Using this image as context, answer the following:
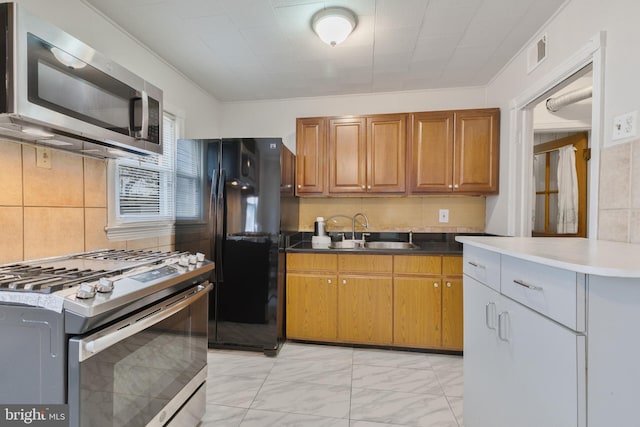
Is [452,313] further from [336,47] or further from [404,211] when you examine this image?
[336,47]

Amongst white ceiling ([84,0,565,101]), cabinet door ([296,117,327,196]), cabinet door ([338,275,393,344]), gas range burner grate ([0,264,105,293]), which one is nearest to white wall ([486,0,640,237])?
white ceiling ([84,0,565,101])

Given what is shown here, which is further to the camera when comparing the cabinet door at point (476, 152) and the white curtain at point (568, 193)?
the white curtain at point (568, 193)

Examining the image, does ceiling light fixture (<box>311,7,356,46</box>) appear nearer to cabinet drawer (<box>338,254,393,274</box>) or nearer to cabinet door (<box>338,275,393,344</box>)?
cabinet drawer (<box>338,254,393,274</box>)

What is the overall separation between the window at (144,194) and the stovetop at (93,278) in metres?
0.36

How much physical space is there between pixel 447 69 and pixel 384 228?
1.58 meters

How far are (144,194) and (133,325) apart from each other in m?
1.47

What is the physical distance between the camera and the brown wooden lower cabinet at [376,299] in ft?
7.85

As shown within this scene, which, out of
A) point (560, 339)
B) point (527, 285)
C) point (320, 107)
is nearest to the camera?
point (560, 339)

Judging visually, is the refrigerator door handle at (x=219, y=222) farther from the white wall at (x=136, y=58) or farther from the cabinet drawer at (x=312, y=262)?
the white wall at (x=136, y=58)

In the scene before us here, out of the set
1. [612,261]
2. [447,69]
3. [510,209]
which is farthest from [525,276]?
[447,69]

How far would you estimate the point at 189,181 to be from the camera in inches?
98.2

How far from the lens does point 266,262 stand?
2.40 metres

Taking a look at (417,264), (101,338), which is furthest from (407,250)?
(101,338)

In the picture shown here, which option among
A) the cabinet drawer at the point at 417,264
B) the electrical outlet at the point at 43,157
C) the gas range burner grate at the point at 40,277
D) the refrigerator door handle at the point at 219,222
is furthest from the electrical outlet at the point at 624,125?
the electrical outlet at the point at 43,157
